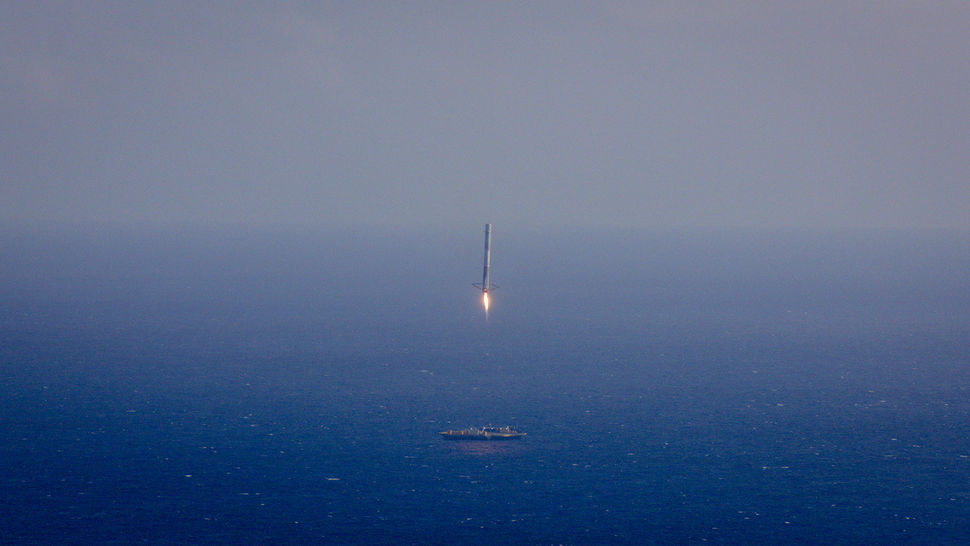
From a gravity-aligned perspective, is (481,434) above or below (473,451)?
above

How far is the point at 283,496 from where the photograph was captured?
108 meters

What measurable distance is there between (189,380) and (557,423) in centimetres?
6269

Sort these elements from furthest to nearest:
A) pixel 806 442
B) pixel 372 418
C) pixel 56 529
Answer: pixel 372 418 < pixel 806 442 < pixel 56 529

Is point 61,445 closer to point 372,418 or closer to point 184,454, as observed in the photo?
point 184,454

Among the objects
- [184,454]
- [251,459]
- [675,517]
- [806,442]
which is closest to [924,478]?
[806,442]

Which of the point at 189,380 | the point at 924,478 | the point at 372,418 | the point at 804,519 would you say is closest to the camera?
the point at 804,519

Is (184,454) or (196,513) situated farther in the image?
(184,454)

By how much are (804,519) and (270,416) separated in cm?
7251

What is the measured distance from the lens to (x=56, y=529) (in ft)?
320

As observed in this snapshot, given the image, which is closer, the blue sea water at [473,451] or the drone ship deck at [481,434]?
the blue sea water at [473,451]

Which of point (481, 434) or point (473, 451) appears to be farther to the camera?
point (481, 434)

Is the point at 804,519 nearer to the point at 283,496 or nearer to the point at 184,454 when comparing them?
the point at 283,496

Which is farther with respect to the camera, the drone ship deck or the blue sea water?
the drone ship deck

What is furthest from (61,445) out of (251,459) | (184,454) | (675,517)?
(675,517)
